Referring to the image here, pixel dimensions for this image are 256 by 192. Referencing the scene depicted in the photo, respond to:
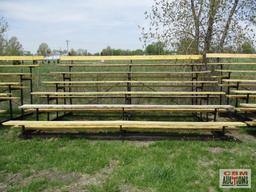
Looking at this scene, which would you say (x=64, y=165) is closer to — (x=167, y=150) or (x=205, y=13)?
(x=167, y=150)

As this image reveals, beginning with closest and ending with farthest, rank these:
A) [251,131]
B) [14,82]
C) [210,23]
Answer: [251,131]
[14,82]
[210,23]

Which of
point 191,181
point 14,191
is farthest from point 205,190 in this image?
point 14,191

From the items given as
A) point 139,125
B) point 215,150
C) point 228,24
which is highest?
point 228,24

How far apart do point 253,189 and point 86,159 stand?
1923mm

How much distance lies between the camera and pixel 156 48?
25.1 ft

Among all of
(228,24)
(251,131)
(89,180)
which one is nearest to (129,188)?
(89,180)

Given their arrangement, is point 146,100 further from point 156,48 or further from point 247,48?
point 247,48

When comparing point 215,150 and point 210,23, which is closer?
point 215,150

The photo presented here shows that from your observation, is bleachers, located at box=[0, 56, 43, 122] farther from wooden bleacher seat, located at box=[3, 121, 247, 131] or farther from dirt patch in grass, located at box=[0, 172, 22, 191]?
dirt patch in grass, located at box=[0, 172, 22, 191]

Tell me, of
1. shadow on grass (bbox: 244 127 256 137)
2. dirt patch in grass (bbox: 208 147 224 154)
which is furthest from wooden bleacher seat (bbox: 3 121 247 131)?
shadow on grass (bbox: 244 127 256 137)
